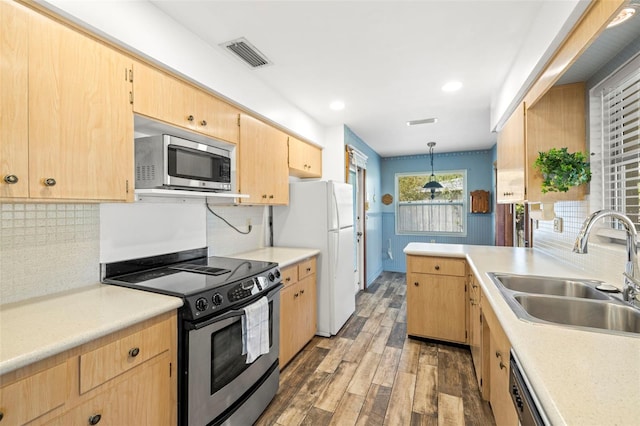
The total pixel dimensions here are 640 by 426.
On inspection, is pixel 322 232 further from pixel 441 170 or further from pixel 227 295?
pixel 441 170

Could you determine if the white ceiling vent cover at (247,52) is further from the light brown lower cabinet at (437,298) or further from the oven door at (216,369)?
the light brown lower cabinet at (437,298)

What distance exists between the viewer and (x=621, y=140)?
67.0 inches

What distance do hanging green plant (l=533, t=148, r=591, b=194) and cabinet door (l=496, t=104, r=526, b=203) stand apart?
20cm

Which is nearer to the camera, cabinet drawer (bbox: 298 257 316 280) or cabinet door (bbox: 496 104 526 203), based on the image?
cabinet door (bbox: 496 104 526 203)

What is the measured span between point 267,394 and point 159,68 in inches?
85.0

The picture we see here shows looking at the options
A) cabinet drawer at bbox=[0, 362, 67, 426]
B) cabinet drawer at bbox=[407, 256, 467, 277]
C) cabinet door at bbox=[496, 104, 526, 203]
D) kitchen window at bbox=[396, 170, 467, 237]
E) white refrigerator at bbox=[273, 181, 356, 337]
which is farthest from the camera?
kitchen window at bbox=[396, 170, 467, 237]

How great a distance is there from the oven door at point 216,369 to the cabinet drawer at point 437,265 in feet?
5.75

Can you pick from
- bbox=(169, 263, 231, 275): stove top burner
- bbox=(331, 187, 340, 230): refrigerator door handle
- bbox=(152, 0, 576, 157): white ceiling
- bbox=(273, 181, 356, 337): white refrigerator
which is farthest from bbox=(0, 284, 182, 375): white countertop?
bbox=(331, 187, 340, 230): refrigerator door handle

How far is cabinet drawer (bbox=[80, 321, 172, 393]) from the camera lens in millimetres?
1081

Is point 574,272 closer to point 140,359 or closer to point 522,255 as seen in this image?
point 522,255

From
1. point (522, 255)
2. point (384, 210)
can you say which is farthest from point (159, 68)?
point (384, 210)

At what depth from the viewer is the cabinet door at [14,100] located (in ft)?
3.67

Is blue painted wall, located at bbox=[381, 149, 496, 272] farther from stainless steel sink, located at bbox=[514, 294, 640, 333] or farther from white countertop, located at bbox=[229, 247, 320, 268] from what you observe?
stainless steel sink, located at bbox=[514, 294, 640, 333]

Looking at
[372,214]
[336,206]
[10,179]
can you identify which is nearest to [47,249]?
[10,179]
